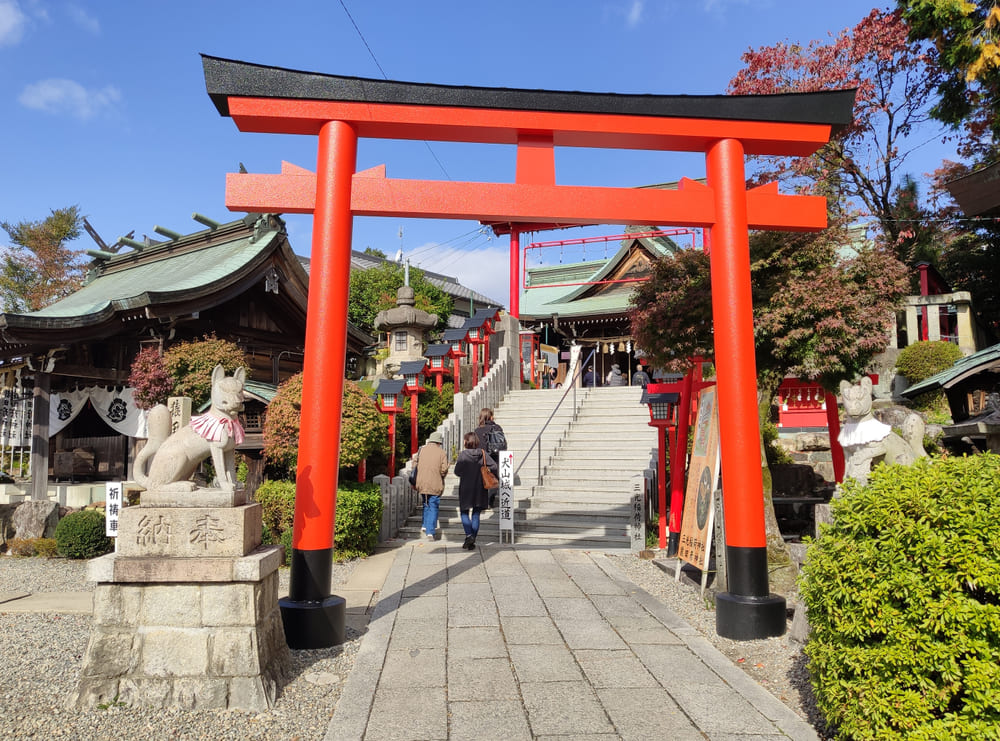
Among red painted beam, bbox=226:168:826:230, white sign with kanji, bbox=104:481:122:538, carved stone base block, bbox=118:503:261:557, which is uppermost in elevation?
red painted beam, bbox=226:168:826:230

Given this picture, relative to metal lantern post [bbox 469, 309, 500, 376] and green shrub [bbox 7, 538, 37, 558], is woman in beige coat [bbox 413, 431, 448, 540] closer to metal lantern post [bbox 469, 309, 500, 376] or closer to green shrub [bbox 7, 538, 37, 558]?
green shrub [bbox 7, 538, 37, 558]

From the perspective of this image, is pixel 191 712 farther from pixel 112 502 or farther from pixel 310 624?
pixel 112 502

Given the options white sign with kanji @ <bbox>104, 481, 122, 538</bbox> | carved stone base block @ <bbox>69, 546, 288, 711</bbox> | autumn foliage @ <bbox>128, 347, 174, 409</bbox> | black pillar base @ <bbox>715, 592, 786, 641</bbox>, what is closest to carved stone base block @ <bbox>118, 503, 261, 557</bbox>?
carved stone base block @ <bbox>69, 546, 288, 711</bbox>

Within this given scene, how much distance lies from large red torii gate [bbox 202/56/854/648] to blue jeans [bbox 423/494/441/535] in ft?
16.3

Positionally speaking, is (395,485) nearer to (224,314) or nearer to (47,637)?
(47,637)

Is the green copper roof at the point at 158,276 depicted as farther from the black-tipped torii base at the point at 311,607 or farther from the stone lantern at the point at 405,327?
the black-tipped torii base at the point at 311,607

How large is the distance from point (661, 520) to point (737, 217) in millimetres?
5025

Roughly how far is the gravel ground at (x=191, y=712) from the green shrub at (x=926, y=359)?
11.5 meters

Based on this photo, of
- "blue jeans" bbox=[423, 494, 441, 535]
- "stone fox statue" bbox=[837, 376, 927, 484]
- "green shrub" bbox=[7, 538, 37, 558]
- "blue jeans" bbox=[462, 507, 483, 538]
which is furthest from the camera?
"blue jeans" bbox=[423, 494, 441, 535]

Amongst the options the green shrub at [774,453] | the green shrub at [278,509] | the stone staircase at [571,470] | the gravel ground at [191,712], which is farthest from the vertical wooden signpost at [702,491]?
the green shrub at [774,453]

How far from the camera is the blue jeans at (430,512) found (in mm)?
10047

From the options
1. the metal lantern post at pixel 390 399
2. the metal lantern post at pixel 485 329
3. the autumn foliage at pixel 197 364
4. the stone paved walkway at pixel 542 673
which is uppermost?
the metal lantern post at pixel 485 329

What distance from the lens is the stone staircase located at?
33.4ft

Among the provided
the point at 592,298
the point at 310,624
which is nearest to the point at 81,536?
the point at 310,624
